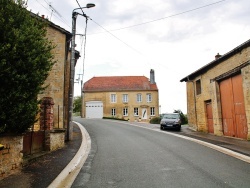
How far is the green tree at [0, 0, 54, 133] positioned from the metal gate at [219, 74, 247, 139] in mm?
11975

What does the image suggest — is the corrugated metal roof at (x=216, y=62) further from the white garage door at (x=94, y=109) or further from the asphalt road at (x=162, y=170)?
the white garage door at (x=94, y=109)

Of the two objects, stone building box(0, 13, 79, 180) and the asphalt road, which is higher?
stone building box(0, 13, 79, 180)

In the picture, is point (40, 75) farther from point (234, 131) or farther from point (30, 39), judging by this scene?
point (234, 131)

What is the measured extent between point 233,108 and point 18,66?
1344 cm

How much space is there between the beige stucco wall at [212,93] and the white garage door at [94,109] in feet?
85.7

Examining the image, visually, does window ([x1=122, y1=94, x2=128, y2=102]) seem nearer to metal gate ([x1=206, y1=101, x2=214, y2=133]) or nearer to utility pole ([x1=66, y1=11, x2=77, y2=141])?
metal gate ([x1=206, y1=101, x2=214, y2=133])

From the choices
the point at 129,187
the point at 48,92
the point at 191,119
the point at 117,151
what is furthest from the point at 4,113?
the point at 191,119

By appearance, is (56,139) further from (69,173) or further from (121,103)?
(121,103)

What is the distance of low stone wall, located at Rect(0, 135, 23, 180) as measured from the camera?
19.6 feet

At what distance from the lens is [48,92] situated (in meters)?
15.8

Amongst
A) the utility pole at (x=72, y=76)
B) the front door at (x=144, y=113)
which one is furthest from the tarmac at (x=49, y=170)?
the front door at (x=144, y=113)

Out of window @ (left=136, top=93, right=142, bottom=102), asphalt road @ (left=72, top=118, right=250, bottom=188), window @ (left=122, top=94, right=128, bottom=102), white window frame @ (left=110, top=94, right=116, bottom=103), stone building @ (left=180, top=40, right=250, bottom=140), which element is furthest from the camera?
white window frame @ (left=110, top=94, right=116, bottom=103)

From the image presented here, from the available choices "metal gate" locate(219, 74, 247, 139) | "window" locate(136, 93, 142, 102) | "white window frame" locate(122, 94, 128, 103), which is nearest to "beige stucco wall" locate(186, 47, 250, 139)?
"metal gate" locate(219, 74, 247, 139)

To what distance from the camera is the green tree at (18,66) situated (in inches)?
240
